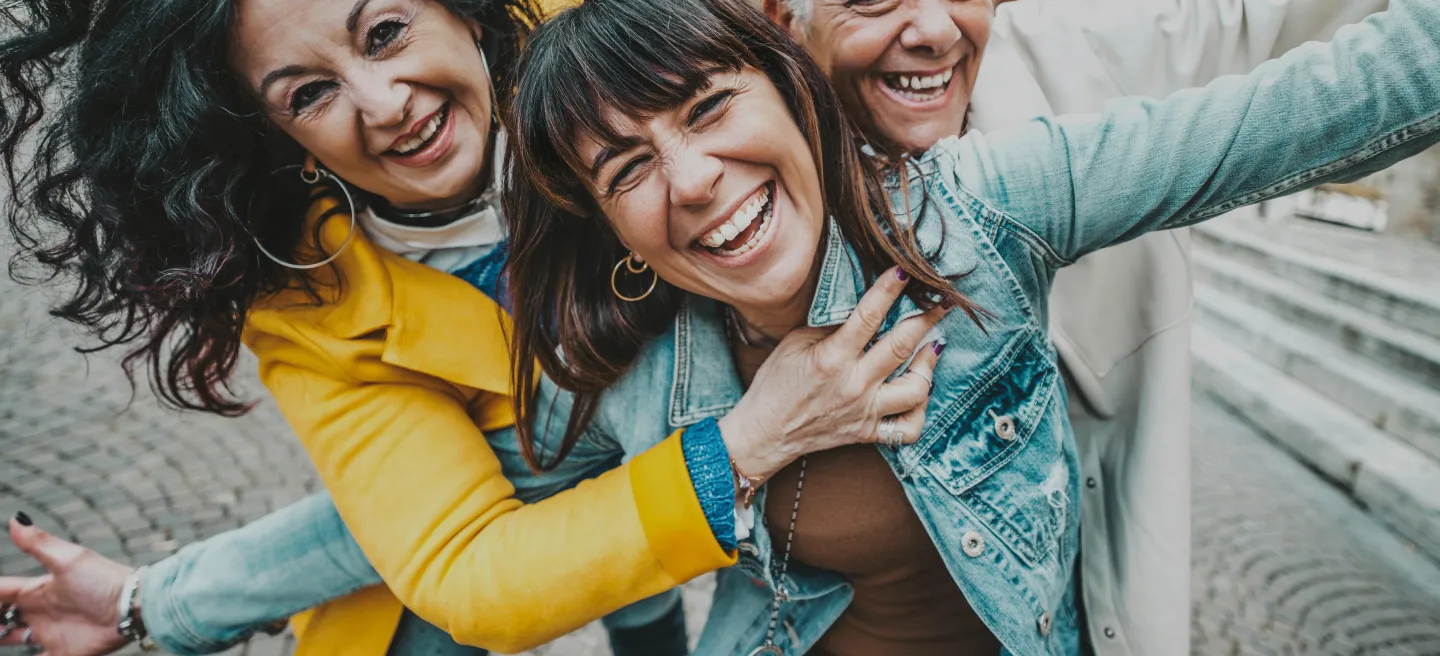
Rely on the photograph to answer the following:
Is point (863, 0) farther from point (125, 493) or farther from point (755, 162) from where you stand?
point (125, 493)

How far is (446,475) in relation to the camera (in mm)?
1848

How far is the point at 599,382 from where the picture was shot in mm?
1893

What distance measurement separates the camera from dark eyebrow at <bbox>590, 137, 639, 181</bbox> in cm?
150

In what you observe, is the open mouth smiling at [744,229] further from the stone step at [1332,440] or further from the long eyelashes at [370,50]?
the stone step at [1332,440]

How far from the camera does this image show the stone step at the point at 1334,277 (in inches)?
144

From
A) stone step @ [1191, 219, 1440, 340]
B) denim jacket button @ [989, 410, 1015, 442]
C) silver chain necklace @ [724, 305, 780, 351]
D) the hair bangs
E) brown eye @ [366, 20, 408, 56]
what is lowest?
stone step @ [1191, 219, 1440, 340]

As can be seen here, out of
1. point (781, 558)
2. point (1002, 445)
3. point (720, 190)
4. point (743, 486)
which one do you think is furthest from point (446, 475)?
point (1002, 445)

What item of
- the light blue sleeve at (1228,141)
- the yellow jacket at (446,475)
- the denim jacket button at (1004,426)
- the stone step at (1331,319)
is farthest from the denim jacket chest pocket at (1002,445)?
the stone step at (1331,319)

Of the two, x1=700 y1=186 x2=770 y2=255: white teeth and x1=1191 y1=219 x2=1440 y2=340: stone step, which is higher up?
x1=700 y1=186 x2=770 y2=255: white teeth

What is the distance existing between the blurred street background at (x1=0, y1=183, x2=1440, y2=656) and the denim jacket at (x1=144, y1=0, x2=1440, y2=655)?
165 centimetres

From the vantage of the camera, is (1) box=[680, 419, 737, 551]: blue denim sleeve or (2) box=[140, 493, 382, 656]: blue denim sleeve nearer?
(1) box=[680, 419, 737, 551]: blue denim sleeve

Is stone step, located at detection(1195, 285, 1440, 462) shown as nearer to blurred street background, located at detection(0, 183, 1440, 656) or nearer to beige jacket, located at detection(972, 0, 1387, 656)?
blurred street background, located at detection(0, 183, 1440, 656)

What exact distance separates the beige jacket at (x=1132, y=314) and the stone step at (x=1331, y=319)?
2.30 metres

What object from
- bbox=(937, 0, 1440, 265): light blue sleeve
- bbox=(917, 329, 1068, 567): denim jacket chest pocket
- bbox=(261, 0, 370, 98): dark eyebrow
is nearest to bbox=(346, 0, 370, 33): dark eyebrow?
bbox=(261, 0, 370, 98): dark eyebrow
